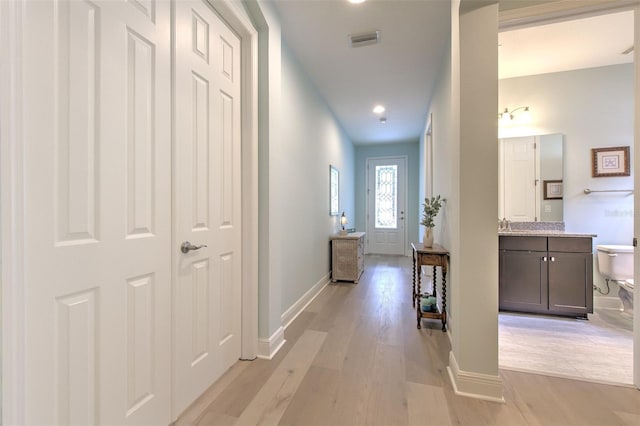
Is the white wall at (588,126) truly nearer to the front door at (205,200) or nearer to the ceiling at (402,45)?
the ceiling at (402,45)

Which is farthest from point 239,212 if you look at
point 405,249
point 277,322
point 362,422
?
point 405,249

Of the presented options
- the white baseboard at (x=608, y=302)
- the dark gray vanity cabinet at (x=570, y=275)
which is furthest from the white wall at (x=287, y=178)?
the white baseboard at (x=608, y=302)

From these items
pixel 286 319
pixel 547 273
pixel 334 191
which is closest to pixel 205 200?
pixel 286 319

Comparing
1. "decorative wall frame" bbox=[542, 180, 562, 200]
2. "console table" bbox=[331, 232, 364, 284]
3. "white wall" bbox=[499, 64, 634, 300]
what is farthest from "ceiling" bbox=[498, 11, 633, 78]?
"console table" bbox=[331, 232, 364, 284]

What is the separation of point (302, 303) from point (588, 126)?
3896mm

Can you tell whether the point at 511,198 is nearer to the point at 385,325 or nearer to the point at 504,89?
the point at 504,89

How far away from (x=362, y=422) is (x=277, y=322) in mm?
996

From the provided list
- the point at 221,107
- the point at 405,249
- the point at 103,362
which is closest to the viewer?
the point at 103,362

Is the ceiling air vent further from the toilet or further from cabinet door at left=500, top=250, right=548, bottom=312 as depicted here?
the toilet

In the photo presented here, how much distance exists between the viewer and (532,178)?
128 inches

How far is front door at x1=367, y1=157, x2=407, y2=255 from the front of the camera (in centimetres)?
653

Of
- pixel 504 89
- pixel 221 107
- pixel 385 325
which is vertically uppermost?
pixel 504 89

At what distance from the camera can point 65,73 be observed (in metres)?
0.93

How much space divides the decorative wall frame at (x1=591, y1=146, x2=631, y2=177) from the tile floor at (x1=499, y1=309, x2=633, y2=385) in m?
1.54
